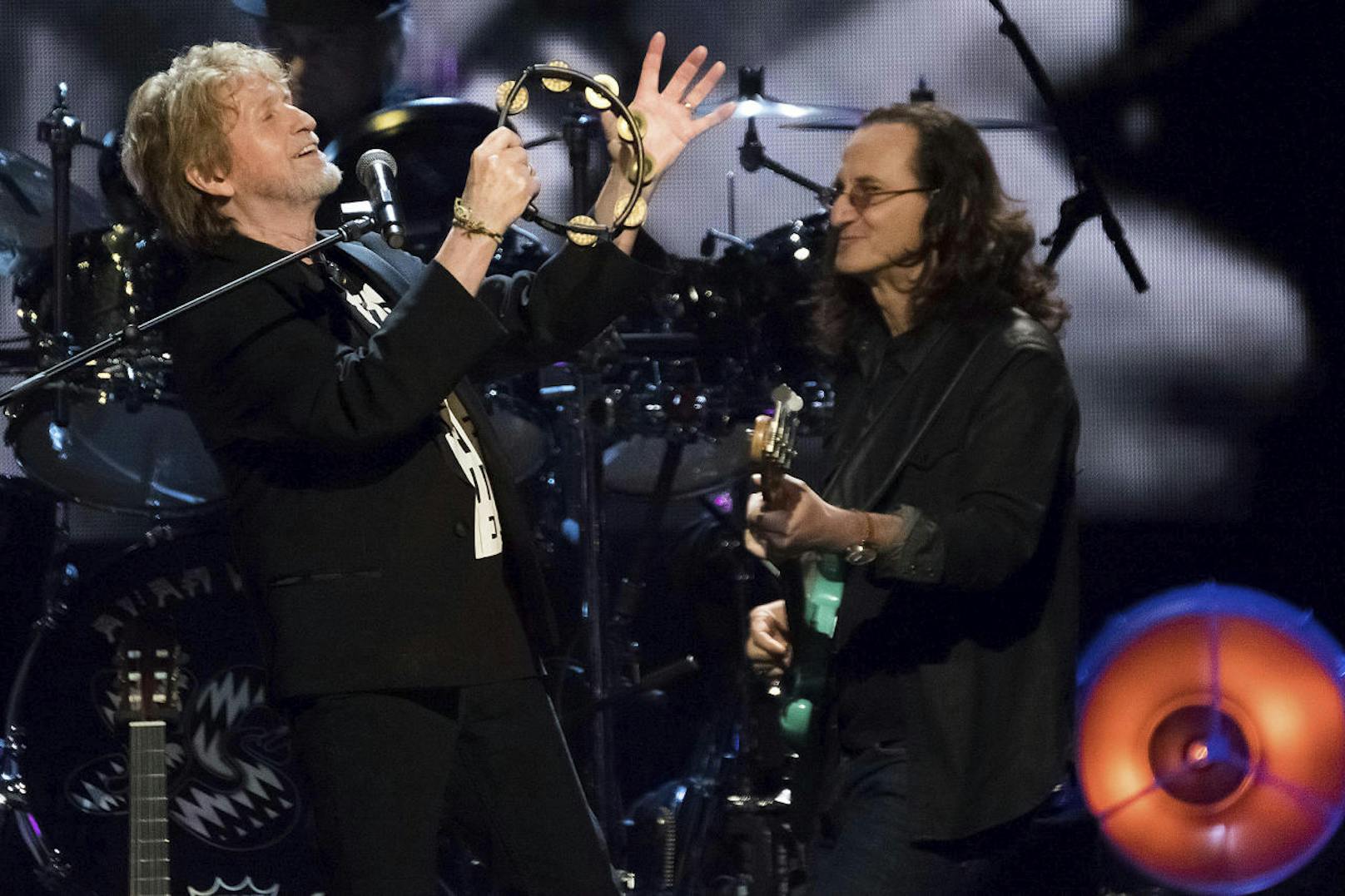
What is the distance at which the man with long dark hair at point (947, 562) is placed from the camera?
2479 millimetres

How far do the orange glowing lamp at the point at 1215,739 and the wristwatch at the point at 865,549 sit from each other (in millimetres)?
1500

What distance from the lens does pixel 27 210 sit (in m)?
4.85

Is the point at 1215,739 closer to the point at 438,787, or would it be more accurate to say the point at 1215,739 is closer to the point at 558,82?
the point at 438,787

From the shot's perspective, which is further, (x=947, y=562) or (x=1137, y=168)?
(x=1137, y=168)

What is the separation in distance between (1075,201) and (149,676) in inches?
104

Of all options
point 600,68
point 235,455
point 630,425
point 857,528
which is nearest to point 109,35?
point 600,68

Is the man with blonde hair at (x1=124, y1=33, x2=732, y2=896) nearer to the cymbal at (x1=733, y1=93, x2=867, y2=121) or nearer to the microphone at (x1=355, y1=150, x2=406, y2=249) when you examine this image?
the microphone at (x1=355, y1=150, x2=406, y2=249)

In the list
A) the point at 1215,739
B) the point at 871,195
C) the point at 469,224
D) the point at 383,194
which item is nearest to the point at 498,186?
the point at 469,224

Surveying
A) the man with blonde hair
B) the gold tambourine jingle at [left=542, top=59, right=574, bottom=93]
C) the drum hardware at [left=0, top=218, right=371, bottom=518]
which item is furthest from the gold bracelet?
the drum hardware at [left=0, top=218, right=371, bottom=518]

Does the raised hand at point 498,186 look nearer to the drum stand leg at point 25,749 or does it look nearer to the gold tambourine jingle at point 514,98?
the gold tambourine jingle at point 514,98

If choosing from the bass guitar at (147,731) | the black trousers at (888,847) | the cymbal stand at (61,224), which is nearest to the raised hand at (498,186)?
the black trousers at (888,847)

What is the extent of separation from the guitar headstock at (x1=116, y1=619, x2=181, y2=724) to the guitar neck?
0.14 feet

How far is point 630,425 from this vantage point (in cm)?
500

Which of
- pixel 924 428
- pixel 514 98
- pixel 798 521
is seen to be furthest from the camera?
pixel 514 98
